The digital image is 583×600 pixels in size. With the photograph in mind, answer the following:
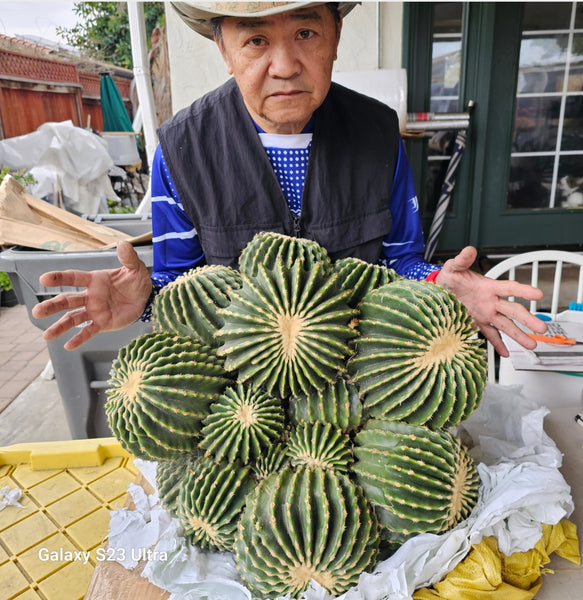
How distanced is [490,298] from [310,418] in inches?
16.0

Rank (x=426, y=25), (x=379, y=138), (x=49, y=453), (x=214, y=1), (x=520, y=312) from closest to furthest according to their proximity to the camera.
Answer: (x=520, y=312) → (x=214, y=1) → (x=49, y=453) → (x=379, y=138) → (x=426, y=25)

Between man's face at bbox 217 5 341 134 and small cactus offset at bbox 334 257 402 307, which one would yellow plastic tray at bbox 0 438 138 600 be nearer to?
small cactus offset at bbox 334 257 402 307

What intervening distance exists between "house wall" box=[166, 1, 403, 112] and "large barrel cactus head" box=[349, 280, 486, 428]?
3053mm

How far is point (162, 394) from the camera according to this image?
776mm

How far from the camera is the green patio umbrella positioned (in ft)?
28.2

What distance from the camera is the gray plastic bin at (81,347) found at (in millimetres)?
2098

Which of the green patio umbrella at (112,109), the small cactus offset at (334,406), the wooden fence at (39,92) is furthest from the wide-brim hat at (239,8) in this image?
the green patio umbrella at (112,109)

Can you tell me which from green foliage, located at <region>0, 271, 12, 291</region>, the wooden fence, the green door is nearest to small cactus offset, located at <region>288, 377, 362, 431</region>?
the green door

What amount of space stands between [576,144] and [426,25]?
1486mm

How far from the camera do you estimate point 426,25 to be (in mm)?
3494

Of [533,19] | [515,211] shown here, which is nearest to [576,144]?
[515,211]

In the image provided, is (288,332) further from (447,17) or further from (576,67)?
(576,67)

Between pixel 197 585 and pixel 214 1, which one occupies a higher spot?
pixel 214 1

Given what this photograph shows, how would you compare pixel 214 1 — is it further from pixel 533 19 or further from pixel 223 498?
pixel 533 19
